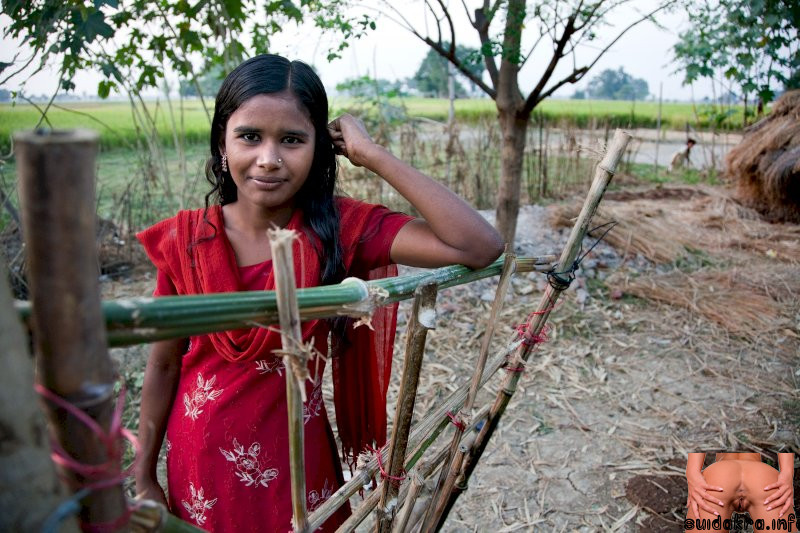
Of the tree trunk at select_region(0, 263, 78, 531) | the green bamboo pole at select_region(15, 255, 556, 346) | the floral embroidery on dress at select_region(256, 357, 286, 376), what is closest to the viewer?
the tree trunk at select_region(0, 263, 78, 531)

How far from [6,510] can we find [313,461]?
925 millimetres

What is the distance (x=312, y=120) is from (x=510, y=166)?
242cm

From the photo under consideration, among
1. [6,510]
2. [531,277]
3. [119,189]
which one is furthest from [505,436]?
[119,189]

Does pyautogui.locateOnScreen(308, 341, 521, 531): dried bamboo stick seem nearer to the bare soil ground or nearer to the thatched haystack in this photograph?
the bare soil ground

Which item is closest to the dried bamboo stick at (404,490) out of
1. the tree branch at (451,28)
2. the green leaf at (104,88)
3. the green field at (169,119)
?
the green field at (169,119)

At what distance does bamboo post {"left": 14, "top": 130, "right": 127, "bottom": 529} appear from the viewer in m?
0.38

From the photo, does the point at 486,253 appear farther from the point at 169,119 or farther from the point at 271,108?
the point at 169,119

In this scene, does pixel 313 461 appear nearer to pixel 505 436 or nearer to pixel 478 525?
pixel 478 525

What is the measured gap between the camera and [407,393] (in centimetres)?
103

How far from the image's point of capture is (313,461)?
4.15 ft

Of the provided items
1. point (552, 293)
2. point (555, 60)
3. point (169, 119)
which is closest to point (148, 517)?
point (552, 293)

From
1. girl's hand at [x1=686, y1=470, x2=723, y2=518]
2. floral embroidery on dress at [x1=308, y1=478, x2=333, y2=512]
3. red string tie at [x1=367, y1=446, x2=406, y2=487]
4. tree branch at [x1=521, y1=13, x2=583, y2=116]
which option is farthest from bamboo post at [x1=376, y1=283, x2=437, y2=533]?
tree branch at [x1=521, y1=13, x2=583, y2=116]

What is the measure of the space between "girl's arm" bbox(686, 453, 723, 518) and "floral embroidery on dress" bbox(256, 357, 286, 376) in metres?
1.73

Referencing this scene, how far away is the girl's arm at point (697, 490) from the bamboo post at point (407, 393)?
146cm
